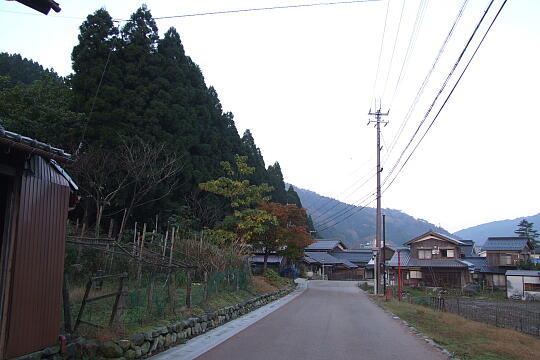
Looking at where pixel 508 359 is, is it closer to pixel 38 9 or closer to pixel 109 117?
pixel 38 9

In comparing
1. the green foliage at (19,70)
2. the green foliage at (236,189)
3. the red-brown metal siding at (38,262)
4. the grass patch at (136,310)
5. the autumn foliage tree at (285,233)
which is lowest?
the grass patch at (136,310)

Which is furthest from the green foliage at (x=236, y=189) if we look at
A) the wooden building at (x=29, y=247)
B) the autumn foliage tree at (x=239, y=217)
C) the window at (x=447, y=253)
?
the window at (x=447, y=253)

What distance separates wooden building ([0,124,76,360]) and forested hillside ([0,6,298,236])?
12.4 m

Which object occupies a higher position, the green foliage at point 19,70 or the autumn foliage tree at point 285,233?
the green foliage at point 19,70

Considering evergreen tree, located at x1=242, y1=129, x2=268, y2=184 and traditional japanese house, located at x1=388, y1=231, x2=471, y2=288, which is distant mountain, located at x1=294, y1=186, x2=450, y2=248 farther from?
evergreen tree, located at x1=242, y1=129, x2=268, y2=184

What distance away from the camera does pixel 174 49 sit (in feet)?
89.2

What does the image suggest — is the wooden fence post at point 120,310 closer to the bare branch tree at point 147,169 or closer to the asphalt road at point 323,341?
the asphalt road at point 323,341

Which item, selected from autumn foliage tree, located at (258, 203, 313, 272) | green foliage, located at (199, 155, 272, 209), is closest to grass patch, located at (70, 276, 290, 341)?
green foliage, located at (199, 155, 272, 209)

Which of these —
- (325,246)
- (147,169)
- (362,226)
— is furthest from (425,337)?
(362,226)

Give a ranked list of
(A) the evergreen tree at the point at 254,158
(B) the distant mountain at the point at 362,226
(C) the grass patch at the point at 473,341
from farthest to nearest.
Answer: (B) the distant mountain at the point at 362,226, (A) the evergreen tree at the point at 254,158, (C) the grass patch at the point at 473,341

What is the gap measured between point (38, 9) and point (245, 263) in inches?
654

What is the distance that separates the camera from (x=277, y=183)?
166 ft

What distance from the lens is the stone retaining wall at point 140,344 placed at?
22.2ft

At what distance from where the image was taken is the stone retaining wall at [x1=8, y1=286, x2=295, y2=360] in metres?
6.77
